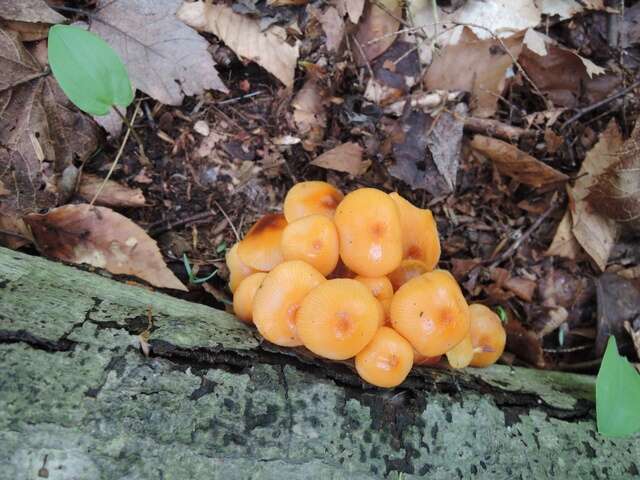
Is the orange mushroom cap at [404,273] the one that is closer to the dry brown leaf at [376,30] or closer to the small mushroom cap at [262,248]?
the small mushroom cap at [262,248]

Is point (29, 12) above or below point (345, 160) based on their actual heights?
above

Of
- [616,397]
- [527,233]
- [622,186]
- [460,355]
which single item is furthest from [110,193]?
[622,186]

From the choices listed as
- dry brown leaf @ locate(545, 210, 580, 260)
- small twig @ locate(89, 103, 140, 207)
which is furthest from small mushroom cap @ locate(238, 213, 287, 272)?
dry brown leaf @ locate(545, 210, 580, 260)

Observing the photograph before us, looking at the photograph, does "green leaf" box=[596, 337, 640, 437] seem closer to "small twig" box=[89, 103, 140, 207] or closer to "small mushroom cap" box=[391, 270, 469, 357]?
"small mushroom cap" box=[391, 270, 469, 357]

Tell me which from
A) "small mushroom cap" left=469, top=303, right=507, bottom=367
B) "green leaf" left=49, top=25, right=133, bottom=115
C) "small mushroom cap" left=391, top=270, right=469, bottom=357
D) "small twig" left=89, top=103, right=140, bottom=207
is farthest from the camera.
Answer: "small twig" left=89, top=103, right=140, bottom=207

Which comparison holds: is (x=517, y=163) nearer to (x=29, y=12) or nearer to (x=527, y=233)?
(x=527, y=233)
